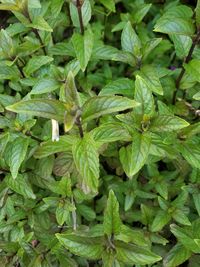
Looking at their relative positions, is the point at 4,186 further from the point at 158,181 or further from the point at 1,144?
the point at 158,181

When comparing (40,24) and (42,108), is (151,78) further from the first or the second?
(42,108)

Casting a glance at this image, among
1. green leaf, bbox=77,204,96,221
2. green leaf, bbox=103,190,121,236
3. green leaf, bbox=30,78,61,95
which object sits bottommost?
green leaf, bbox=77,204,96,221

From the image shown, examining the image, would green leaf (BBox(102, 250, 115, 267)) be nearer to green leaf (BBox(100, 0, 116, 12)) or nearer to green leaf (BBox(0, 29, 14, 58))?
green leaf (BBox(0, 29, 14, 58))

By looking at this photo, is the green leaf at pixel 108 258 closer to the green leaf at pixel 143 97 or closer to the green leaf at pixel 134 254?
the green leaf at pixel 134 254

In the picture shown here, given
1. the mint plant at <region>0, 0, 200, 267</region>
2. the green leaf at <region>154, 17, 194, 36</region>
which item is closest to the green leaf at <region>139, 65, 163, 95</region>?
the mint plant at <region>0, 0, 200, 267</region>

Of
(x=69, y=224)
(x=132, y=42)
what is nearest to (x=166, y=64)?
(x=132, y=42)

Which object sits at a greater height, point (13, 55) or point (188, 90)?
point (13, 55)
